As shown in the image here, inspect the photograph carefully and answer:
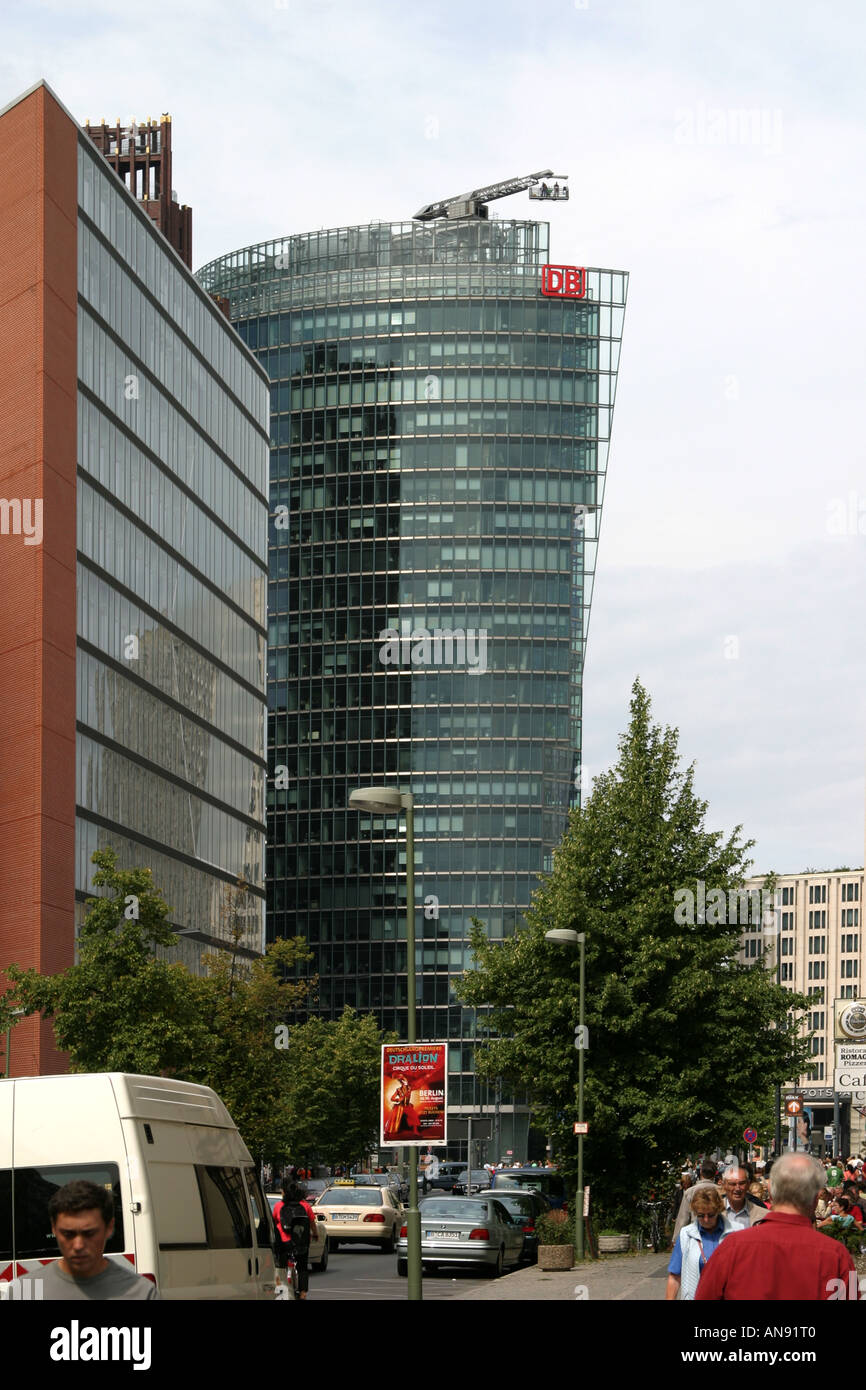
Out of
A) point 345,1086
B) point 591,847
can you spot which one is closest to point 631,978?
point 591,847

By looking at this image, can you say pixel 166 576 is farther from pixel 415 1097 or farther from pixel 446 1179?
pixel 415 1097

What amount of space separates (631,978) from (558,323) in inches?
4636

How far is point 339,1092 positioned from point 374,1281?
236 feet

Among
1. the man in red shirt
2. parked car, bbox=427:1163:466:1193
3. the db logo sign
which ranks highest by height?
the db logo sign

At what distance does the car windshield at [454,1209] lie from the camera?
34062 millimetres

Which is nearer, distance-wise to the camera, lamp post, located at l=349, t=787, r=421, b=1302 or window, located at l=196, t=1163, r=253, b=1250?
window, located at l=196, t=1163, r=253, b=1250

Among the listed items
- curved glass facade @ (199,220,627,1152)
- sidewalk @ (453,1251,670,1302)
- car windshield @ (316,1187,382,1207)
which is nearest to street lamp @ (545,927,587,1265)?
sidewalk @ (453,1251,670,1302)

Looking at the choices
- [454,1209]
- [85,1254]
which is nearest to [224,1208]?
[85,1254]

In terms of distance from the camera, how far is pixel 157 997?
4703 cm

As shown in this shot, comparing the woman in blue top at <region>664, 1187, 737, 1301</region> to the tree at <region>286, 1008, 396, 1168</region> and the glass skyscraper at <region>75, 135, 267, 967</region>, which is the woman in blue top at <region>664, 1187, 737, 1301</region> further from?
the tree at <region>286, 1008, 396, 1168</region>

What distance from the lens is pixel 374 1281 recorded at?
3203 centimetres

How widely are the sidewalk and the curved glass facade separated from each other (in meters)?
113

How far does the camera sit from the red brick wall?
64.1 m

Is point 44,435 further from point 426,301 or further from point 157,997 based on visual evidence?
point 426,301
